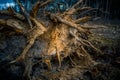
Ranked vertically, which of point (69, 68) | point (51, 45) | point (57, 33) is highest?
point (57, 33)

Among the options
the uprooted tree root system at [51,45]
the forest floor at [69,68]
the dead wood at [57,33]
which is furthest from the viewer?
the dead wood at [57,33]

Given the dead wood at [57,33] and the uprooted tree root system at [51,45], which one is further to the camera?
the dead wood at [57,33]

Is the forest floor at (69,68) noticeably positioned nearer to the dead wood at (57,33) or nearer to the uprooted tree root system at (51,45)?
the uprooted tree root system at (51,45)

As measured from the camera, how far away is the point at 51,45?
5.47 metres

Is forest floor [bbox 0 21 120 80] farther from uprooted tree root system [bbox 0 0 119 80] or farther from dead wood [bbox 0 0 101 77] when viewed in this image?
dead wood [bbox 0 0 101 77]

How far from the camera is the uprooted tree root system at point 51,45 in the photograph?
5.01 m

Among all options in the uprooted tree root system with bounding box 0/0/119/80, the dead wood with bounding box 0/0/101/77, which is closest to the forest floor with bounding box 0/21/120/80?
the uprooted tree root system with bounding box 0/0/119/80

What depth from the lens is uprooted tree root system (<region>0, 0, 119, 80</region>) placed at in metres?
5.01

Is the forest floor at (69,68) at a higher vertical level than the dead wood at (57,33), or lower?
lower

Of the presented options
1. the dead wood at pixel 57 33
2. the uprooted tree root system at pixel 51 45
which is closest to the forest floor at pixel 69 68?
the uprooted tree root system at pixel 51 45

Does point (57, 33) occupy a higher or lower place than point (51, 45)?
higher

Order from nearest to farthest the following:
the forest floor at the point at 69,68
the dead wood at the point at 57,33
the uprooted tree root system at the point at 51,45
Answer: the forest floor at the point at 69,68
the uprooted tree root system at the point at 51,45
the dead wood at the point at 57,33

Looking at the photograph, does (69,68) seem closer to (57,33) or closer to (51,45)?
(51,45)

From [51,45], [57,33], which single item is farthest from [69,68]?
[57,33]
